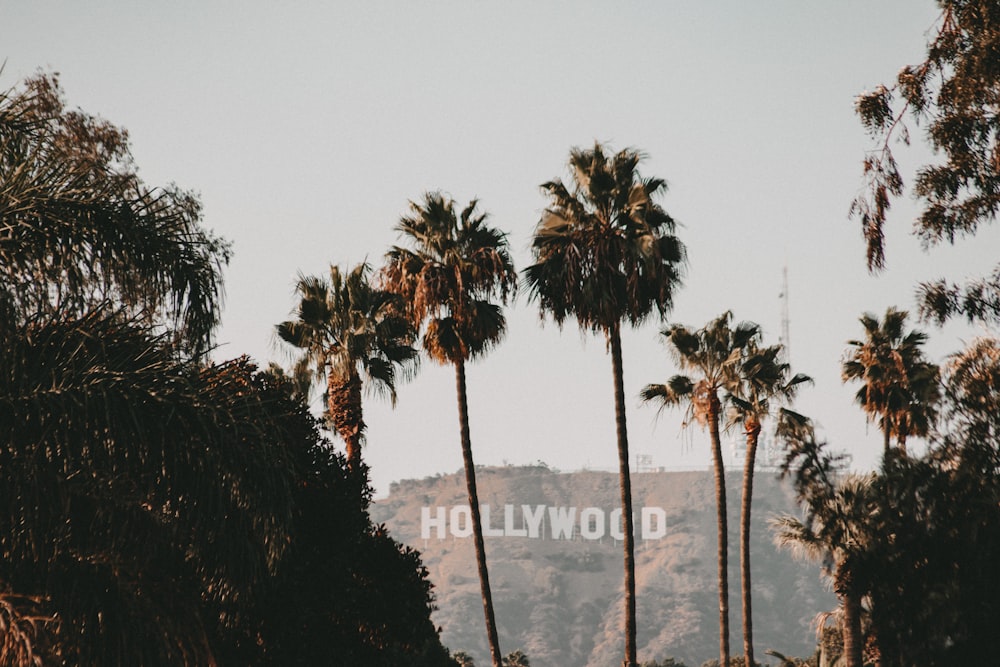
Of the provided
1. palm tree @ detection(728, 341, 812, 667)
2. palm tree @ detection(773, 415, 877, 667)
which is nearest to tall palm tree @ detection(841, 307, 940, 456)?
palm tree @ detection(728, 341, 812, 667)

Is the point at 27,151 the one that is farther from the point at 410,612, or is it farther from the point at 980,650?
the point at 410,612

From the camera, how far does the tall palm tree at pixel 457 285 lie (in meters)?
32.2

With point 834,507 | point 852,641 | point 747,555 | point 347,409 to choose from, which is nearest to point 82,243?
point 834,507

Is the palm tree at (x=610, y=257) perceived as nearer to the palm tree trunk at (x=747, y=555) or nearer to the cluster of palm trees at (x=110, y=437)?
the palm tree trunk at (x=747, y=555)

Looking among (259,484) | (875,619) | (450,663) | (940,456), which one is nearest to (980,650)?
(875,619)

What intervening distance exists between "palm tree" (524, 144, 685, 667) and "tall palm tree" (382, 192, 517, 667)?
1.82m

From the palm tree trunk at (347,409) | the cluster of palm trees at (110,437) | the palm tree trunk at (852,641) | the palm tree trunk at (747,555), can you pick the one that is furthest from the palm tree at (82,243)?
the palm tree trunk at (747,555)

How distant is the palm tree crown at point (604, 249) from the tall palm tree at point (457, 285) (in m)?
1.85

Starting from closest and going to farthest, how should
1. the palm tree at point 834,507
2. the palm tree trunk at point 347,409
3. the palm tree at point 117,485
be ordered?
the palm tree at point 117,485, the palm tree at point 834,507, the palm tree trunk at point 347,409

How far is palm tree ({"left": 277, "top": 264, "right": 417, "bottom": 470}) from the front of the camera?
30.5 metres

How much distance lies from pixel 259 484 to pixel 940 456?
890cm

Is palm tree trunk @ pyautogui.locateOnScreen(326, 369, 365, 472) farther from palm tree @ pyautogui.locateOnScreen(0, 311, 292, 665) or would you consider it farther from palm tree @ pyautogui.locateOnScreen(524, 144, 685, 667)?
palm tree @ pyautogui.locateOnScreen(0, 311, 292, 665)

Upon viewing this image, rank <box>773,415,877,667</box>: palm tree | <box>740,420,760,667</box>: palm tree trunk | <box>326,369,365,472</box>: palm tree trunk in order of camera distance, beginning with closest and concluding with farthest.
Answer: <box>773,415,877,667</box>: palm tree
<box>326,369,365,472</box>: palm tree trunk
<box>740,420,760,667</box>: palm tree trunk

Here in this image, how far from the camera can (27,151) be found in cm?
1090
